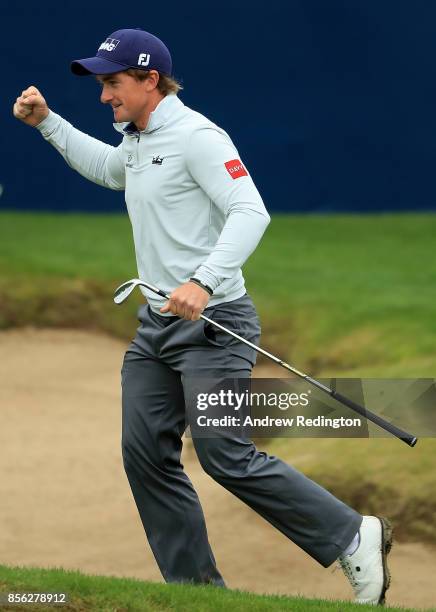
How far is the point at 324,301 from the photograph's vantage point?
10539 millimetres

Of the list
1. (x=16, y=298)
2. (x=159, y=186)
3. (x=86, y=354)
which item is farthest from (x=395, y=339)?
(x=159, y=186)

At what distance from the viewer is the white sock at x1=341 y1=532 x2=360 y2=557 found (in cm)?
521

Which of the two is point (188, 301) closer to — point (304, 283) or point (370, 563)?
point (370, 563)

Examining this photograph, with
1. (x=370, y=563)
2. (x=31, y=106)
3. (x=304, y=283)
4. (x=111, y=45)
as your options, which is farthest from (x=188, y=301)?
(x=304, y=283)

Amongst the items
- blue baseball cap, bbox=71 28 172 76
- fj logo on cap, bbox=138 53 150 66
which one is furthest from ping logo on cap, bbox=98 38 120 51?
fj logo on cap, bbox=138 53 150 66

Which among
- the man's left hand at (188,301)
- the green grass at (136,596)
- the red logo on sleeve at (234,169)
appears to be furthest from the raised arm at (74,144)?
the green grass at (136,596)

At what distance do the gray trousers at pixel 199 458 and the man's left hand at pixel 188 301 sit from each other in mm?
316

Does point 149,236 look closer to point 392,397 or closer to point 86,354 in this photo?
point 392,397

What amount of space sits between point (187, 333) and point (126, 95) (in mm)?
872

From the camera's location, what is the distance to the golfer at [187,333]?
5074 millimetres

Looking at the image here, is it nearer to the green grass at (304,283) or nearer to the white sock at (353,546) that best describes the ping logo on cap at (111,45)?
the white sock at (353,546)

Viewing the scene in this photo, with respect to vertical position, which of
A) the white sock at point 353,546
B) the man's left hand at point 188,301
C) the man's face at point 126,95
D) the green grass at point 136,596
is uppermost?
the man's face at point 126,95

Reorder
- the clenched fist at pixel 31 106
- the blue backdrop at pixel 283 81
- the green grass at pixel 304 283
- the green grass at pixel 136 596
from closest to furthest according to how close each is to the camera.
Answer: the green grass at pixel 136 596
the clenched fist at pixel 31 106
the green grass at pixel 304 283
the blue backdrop at pixel 283 81

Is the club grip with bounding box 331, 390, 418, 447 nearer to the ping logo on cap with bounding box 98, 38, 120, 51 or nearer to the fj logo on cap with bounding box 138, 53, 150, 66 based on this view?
the fj logo on cap with bounding box 138, 53, 150, 66
